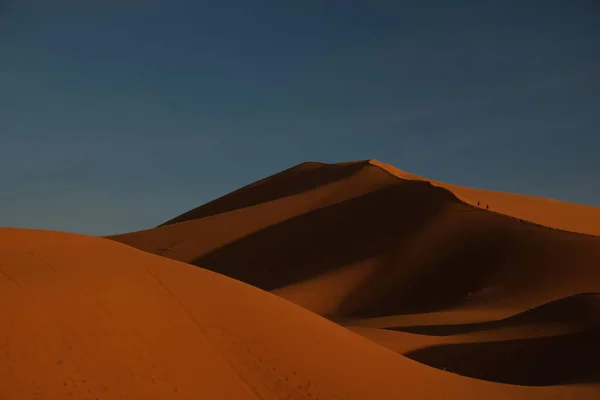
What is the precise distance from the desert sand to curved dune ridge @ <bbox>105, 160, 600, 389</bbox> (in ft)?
0.31

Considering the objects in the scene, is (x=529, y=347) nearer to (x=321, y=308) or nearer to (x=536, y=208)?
(x=321, y=308)

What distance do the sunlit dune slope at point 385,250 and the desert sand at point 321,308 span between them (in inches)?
4.2

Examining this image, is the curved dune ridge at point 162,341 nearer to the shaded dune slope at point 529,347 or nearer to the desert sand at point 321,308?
the desert sand at point 321,308

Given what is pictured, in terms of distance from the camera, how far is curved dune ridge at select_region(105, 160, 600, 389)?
20.6 meters

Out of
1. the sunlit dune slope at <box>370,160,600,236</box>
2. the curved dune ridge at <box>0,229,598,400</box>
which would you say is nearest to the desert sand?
the curved dune ridge at <box>0,229,598,400</box>

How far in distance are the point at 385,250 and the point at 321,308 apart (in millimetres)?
6320

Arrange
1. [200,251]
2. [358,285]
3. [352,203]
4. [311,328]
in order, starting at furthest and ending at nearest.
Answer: [352,203] < [200,251] < [358,285] < [311,328]

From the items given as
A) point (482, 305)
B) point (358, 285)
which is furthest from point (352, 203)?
point (482, 305)

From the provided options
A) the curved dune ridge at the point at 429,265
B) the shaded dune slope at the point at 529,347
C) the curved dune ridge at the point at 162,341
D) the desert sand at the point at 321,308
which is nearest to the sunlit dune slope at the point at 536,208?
the curved dune ridge at the point at 429,265

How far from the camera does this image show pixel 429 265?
115 feet

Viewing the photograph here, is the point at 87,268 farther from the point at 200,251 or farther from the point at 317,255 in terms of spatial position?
the point at 200,251

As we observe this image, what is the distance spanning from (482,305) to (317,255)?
11429 mm

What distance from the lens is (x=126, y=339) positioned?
1180cm

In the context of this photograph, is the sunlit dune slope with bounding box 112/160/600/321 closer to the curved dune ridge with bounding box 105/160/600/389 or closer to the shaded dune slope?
the curved dune ridge with bounding box 105/160/600/389
